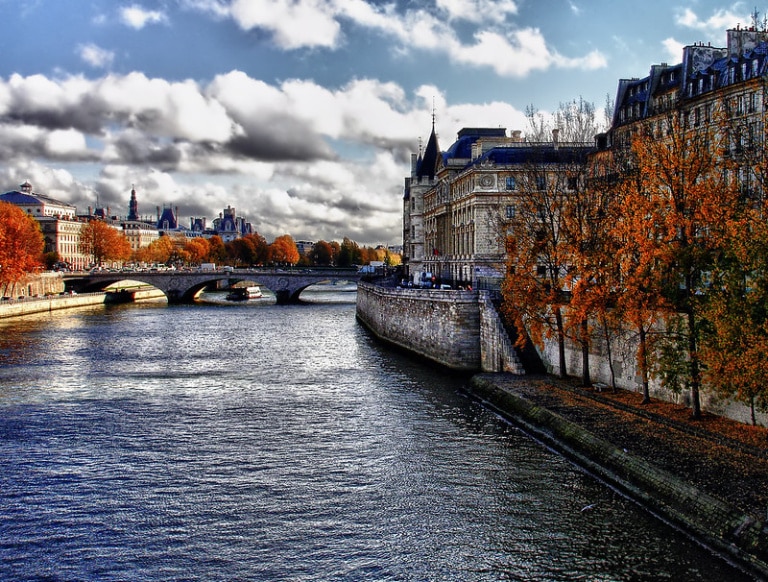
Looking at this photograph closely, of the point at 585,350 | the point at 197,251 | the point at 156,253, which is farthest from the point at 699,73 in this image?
the point at 156,253

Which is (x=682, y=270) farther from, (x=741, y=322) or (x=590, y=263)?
(x=590, y=263)

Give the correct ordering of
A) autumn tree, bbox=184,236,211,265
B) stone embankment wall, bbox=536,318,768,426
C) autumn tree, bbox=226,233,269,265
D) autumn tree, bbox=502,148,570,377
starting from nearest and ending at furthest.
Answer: stone embankment wall, bbox=536,318,768,426 < autumn tree, bbox=502,148,570,377 < autumn tree, bbox=184,236,211,265 < autumn tree, bbox=226,233,269,265

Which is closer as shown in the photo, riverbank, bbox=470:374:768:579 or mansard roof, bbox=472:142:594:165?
riverbank, bbox=470:374:768:579

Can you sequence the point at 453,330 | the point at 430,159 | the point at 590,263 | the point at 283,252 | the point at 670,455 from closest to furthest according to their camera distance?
the point at 670,455
the point at 590,263
the point at 453,330
the point at 430,159
the point at 283,252

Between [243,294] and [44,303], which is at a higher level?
[44,303]

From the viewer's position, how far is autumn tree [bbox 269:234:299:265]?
185625mm

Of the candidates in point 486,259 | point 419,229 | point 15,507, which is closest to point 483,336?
point 486,259

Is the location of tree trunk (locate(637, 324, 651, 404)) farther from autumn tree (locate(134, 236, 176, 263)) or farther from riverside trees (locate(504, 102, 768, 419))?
autumn tree (locate(134, 236, 176, 263))

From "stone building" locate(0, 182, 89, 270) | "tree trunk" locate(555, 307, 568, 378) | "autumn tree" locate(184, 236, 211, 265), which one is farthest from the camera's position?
"autumn tree" locate(184, 236, 211, 265)

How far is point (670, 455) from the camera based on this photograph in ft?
64.3

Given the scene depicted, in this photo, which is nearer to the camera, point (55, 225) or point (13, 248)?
point (13, 248)

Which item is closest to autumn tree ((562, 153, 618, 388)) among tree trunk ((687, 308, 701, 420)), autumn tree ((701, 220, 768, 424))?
tree trunk ((687, 308, 701, 420))

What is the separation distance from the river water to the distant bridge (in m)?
59.6

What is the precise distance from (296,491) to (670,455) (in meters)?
9.83
